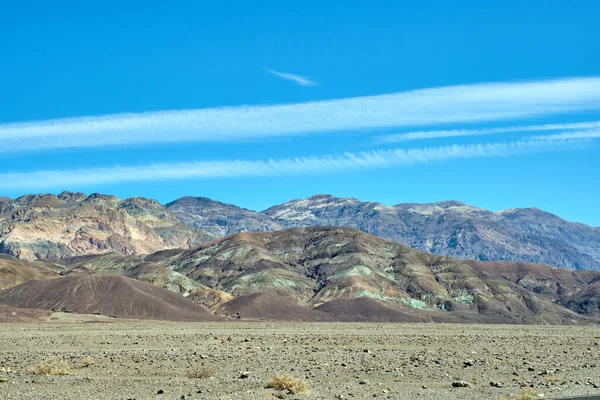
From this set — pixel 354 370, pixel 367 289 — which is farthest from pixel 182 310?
pixel 354 370

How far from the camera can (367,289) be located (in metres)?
182

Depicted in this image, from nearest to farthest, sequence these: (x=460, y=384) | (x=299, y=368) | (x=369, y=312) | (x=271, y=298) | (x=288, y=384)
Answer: (x=288, y=384) → (x=460, y=384) → (x=299, y=368) → (x=369, y=312) → (x=271, y=298)

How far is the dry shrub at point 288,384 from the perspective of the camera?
30.3 metres

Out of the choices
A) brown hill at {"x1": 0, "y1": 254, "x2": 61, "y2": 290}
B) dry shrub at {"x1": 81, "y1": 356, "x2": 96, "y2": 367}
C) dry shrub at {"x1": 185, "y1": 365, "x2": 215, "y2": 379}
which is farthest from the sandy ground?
brown hill at {"x1": 0, "y1": 254, "x2": 61, "y2": 290}

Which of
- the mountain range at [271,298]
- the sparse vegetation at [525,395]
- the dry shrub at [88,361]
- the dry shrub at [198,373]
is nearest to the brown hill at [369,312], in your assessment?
the mountain range at [271,298]

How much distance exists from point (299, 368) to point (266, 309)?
389 ft

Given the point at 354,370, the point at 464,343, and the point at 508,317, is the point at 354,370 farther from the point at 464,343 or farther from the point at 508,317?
the point at 508,317

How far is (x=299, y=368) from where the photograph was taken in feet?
125

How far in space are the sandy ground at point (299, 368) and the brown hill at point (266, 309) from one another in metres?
92.2

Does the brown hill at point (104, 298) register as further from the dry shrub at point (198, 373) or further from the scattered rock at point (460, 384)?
the scattered rock at point (460, 384)

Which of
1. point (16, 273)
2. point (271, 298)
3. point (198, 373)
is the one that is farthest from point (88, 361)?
point (16, 273)

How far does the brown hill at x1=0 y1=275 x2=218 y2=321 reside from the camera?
13438cm

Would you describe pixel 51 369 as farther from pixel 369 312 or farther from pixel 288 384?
pixel 369 312

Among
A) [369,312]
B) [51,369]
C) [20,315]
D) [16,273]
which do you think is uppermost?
[16,273]
